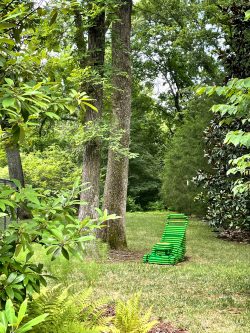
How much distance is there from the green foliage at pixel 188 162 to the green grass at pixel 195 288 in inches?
247

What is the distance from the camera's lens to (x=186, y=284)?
7062mm

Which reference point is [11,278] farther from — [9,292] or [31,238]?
[31,238]

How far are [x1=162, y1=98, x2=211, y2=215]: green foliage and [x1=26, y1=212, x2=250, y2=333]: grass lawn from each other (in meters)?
6.45

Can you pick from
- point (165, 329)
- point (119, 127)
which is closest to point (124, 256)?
point (119, 127)

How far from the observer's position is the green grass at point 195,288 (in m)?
5.06

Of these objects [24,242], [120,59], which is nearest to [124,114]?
[120,59]

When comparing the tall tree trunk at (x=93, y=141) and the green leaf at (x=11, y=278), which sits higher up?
the tall tree trunk at (x=93, y=141)

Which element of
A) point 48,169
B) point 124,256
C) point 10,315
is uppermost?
point 48,169

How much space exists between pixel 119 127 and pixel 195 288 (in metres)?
5.06

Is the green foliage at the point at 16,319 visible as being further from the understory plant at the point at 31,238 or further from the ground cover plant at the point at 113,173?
the understory plant at the point at 31,238

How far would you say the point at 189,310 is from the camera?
5418 mm

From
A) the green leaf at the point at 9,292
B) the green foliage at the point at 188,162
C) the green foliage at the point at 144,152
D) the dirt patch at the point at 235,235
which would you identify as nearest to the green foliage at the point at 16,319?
the green leaf at the point at 9,292

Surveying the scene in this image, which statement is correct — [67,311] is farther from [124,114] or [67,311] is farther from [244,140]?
[124,114]

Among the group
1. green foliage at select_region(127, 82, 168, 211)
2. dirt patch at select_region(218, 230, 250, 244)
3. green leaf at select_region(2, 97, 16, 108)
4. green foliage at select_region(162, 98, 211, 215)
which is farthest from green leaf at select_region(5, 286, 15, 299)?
green foliage at select_region(127, 82, 168, 211)
